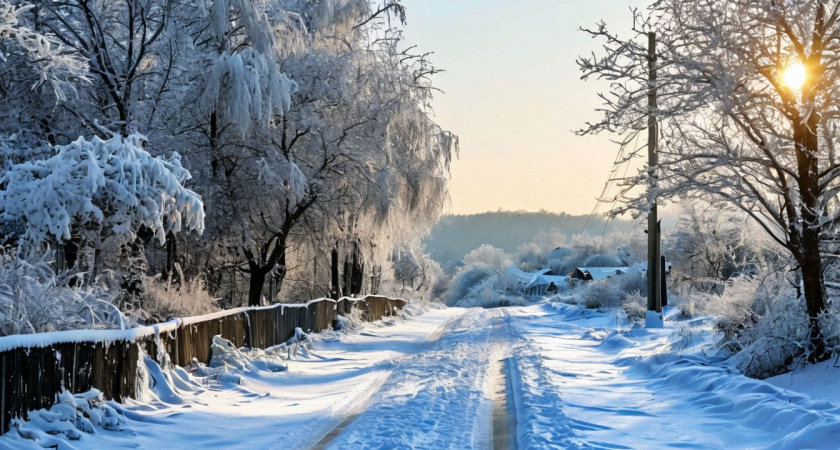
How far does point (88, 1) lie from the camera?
51.3 feet

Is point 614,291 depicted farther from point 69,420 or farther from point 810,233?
point 69,420

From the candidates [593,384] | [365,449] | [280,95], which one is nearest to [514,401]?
[593,384]

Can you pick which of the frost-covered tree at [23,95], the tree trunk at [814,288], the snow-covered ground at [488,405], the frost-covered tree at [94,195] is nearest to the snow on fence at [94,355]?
the snow-covered ground at [488,405]

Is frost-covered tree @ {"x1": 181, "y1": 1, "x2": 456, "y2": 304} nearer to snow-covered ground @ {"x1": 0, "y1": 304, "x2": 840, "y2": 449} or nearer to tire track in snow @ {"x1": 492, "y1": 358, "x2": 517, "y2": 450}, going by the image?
snow-covered ground @ {"x1": 0, "y1": 304, "x2": 840, "y2": 449}

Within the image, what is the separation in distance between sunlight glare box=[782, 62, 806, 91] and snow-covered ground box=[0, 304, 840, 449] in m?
3.45

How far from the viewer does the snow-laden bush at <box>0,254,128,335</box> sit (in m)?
7.52

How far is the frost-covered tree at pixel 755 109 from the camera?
29.9 ft

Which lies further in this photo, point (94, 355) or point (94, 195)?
point (94, 195)

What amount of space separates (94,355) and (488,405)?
4.59 m

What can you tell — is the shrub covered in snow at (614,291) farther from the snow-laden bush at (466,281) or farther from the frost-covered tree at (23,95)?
the snow-laden bush at (466,281)

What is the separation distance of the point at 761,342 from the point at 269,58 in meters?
12.5

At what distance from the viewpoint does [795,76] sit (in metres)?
9.25

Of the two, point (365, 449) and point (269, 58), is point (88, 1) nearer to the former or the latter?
point (269, 58)

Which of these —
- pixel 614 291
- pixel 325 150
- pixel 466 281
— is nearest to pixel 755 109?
pixel 325 150
